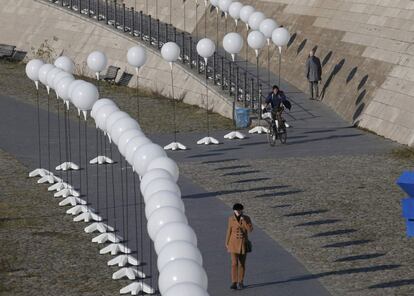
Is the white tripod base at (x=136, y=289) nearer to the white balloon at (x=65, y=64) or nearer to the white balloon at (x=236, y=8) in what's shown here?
the white balloon at (x=65, y=64)

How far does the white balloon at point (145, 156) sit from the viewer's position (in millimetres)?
21188

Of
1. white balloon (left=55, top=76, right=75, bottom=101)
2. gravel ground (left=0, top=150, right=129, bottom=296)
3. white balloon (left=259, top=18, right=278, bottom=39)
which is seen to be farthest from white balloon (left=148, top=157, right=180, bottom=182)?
white balloon (left=259, top=18, right=278, bottom=39)

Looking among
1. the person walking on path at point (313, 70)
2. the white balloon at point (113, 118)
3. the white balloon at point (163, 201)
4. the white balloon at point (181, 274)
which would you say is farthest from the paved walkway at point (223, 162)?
the white balloon at point (181, 274)

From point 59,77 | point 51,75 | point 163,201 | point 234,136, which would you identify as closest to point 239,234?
point 163,201

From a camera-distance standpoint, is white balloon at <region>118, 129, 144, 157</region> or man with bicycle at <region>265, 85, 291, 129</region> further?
man with bicycle at <region>265, 85, 291, 129</region>

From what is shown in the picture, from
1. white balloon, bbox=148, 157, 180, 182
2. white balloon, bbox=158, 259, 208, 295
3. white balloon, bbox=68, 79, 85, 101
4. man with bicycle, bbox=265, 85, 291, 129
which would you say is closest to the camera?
white balloon, bbox=158, 259, 208, 295

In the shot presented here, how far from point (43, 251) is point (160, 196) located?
22.6 feet

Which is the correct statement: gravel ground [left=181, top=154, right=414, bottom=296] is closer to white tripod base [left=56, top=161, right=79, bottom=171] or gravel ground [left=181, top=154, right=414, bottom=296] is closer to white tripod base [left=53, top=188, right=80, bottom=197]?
white tripod base [left=56, top=161, right=79, bottom=171]

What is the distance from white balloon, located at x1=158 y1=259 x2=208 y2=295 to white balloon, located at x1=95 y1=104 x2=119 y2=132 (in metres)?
9.41

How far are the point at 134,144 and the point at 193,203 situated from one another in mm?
5933

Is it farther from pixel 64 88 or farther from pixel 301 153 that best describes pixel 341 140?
pixel 64 88

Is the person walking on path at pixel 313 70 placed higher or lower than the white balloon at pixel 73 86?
higher

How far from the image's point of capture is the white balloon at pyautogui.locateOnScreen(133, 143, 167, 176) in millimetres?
21188

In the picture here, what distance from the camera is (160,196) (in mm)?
18234
